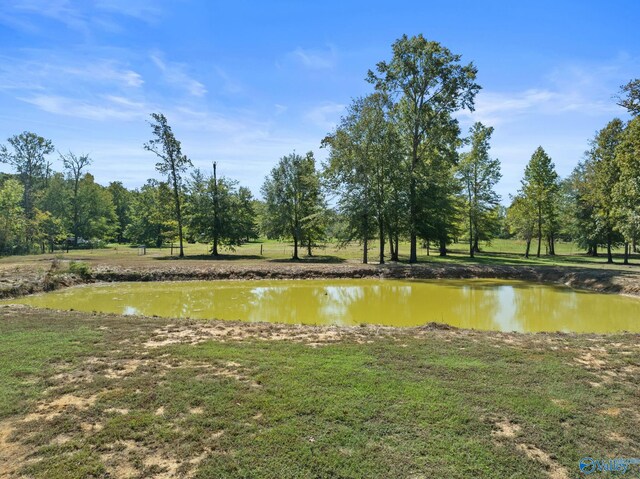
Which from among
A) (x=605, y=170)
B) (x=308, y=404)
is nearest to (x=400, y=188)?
(x=605, y=170)

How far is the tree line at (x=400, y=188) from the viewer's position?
89.3 feet

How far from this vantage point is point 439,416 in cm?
493

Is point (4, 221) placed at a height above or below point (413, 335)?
above

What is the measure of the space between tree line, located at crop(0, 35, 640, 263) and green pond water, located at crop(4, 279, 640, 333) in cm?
830

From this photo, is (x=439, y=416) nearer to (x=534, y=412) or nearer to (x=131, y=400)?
(x=534, y=412)

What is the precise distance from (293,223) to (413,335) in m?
27.1

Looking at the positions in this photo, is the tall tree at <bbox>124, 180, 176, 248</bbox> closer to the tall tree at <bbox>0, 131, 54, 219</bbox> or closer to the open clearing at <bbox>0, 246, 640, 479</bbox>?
the tall tree at <bbox>0, 131, 54, 219</bbox>

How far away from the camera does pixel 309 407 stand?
5.11 meters

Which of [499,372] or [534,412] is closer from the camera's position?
[534,412]

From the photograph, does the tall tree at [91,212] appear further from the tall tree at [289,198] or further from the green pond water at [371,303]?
the green pond water at [371,303]

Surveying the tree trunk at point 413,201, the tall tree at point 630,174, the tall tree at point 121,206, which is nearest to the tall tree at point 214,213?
the tree trunk at point 413,201

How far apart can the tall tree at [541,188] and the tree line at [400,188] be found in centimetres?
10

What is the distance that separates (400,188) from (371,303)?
46.4 ft

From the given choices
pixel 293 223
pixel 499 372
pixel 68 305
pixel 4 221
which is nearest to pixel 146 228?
pixel 4 221
